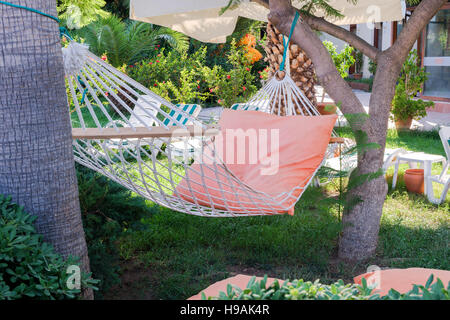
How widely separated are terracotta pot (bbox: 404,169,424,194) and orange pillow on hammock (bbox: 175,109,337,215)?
5.00 feet

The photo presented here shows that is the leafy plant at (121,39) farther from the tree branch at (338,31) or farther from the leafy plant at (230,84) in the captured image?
the tree branch at (338,31)

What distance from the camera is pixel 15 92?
160 cm

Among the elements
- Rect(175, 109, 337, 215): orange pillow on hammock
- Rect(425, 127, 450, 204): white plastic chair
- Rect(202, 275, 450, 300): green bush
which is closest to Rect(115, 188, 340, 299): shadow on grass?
Rect(175, 109, 337, 215): orange pillow on hammock

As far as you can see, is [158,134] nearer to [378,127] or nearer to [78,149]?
[78,149]

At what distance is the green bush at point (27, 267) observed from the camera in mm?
1338

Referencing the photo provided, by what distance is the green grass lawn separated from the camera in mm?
2631

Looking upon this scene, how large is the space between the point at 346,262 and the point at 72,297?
5.89 feet

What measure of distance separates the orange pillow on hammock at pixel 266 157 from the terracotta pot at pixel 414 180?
1525 millimetres

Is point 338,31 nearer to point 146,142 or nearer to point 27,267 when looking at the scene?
point 146,142

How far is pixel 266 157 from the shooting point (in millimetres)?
2953

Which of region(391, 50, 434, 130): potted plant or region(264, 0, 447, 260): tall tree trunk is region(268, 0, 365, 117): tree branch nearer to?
region(264, 0, 447, 260): tall tree trunk

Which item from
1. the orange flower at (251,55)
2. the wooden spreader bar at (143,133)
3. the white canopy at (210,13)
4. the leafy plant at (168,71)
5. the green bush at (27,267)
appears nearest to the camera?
the green bush at (27,267)

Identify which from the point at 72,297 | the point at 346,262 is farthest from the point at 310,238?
the point at 72,297

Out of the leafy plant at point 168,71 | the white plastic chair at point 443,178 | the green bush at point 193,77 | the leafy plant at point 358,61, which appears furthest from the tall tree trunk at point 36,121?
the leafy plant at point 358,61
